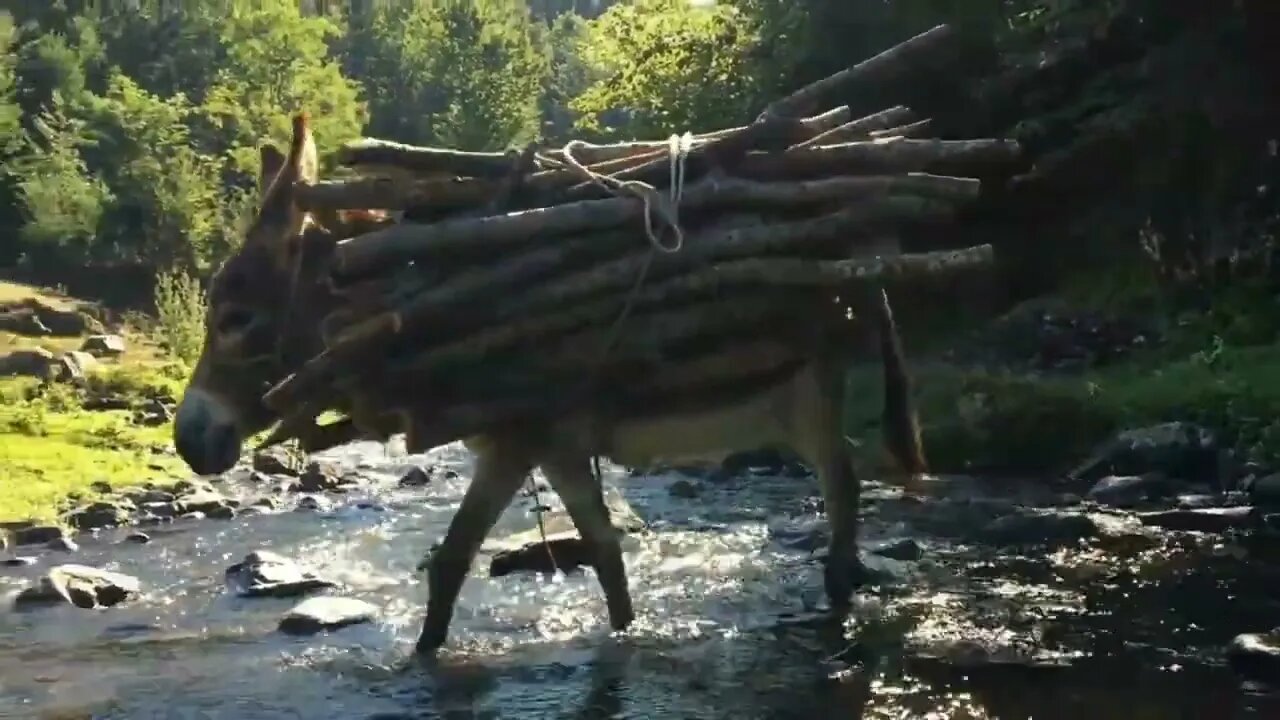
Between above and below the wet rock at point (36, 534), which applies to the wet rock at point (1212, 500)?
above

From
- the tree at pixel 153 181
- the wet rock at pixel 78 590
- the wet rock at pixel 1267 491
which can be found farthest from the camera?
the tree at pixel 153 181

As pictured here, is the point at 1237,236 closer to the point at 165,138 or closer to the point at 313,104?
the point at 165,138

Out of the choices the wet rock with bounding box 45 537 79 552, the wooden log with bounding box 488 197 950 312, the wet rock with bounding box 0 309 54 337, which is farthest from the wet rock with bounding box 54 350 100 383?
the wooden log with bounding box 488 197 950 312

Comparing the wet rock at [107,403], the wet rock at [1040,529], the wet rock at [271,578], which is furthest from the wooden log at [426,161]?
the wet rock at [107,403]

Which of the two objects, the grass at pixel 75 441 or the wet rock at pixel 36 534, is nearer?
the wet rock at pixel 36 534

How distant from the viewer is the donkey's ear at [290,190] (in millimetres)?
6629

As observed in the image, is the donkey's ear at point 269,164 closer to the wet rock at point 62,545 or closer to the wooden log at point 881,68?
the wooden log at point 881,68

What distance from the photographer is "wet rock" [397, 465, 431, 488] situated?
52.1 feet

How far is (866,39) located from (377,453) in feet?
36.3

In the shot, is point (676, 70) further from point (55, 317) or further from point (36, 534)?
point (55, 317)

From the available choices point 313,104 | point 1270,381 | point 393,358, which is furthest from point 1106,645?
point 313,104

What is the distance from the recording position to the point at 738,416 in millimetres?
7797

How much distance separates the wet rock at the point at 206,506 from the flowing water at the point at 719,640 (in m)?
2.48

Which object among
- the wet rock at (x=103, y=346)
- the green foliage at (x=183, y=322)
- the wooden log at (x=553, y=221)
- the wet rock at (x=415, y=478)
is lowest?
the wet rock at (x=415, y=478)
